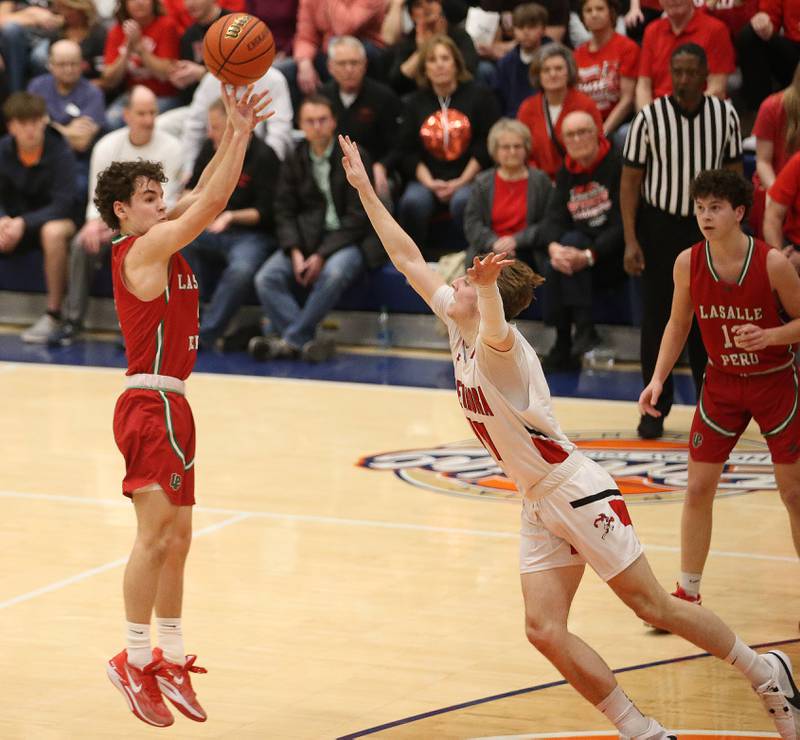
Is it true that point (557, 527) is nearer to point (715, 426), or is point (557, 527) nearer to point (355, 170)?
point (355, 170)

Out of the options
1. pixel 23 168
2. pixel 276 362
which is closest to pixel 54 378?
pixel 276 362

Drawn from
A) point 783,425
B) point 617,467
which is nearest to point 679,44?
point 617,467

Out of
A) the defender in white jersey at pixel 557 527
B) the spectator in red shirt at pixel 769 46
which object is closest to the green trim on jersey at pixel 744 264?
the defender in white jersey at pixel 557 527

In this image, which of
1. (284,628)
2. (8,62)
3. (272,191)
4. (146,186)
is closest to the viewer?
Result: (146,186)

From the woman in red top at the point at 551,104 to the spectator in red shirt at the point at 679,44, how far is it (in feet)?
1.62

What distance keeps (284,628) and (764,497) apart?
10.2ft

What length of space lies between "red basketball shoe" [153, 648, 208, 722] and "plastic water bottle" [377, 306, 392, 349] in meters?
7.48

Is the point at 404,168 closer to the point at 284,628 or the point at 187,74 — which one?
the point at 187,74

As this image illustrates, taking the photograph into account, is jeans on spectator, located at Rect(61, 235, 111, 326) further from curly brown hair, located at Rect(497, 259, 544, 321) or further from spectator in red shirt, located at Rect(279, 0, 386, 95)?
curly brown hair, located at Rect(497, 259, 544, 321)

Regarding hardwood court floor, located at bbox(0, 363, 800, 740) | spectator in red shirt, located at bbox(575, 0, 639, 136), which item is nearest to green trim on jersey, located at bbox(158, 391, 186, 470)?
hardwood court floor, located at bbox(0, 363, 800, 740)

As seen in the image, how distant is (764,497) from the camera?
7.98 metres

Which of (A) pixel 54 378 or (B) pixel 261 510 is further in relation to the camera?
(A) pixel 54 378

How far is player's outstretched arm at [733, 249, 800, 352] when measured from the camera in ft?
18.5

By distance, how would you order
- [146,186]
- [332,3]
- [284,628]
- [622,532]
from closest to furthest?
[622,532] < [146,186] < [284,628] < [332,3]
